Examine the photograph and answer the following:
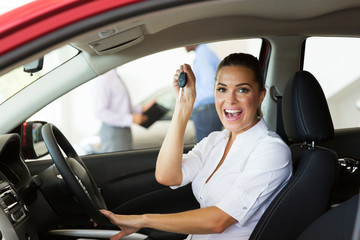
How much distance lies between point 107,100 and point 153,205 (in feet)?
4.00

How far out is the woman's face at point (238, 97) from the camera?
1854mm

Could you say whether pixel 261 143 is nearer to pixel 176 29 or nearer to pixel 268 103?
pixel 176 29

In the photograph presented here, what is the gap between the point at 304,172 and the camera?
1728 mm

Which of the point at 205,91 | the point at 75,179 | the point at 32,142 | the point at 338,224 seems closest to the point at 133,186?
the point at 32,142

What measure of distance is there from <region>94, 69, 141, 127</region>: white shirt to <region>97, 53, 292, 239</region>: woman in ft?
5.01

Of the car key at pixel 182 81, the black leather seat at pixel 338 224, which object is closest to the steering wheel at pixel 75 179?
the car key at pixel 182 81

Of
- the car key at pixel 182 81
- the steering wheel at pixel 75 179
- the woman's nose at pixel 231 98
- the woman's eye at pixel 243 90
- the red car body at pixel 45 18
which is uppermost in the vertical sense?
the red car body at pixel 45 18

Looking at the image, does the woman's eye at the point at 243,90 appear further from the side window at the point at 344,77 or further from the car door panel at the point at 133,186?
the side window at the point at 344,77

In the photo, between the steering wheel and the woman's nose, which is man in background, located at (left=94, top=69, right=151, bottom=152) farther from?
the woman's nose

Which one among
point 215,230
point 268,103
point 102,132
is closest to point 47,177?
point 215,230

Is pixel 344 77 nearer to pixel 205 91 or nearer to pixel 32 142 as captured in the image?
pixel 205 91

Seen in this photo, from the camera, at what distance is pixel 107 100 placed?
3.51 metres

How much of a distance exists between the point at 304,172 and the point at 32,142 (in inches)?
43.4

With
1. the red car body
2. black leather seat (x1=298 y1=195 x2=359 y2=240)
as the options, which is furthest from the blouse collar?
the red car body
